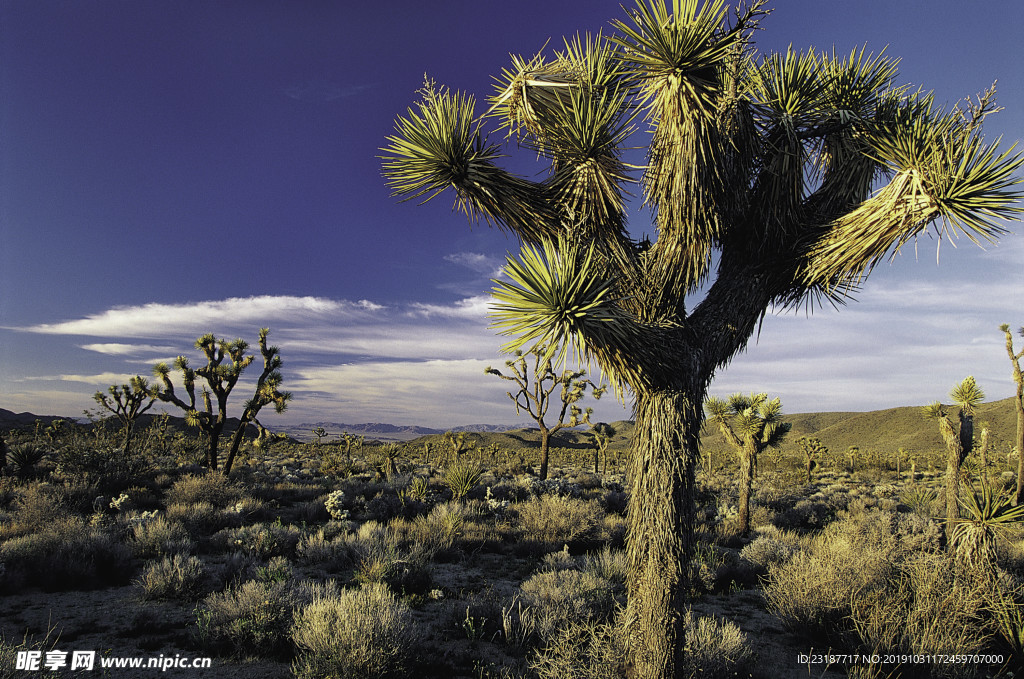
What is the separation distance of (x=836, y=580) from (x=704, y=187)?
575cm

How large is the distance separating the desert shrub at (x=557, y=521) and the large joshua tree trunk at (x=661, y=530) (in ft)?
18.9

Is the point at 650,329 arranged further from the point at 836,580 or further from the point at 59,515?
the point at 59,515

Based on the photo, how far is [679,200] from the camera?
4.14m

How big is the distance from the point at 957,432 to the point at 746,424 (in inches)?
194

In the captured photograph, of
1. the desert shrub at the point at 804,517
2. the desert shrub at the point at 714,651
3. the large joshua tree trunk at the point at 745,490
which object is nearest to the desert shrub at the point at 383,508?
the desert shrub at the point at 714,651

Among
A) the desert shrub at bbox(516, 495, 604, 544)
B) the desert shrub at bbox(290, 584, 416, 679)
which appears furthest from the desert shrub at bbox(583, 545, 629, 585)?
the desert shrub at bbox(290, 584, 416, 679)

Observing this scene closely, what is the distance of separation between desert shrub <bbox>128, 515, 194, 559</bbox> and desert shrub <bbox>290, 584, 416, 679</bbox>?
448cm

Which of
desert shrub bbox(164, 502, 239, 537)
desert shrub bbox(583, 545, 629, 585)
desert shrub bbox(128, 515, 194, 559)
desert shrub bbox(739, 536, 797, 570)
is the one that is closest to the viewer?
desert shrub bbox(583, 545, 629, 585)

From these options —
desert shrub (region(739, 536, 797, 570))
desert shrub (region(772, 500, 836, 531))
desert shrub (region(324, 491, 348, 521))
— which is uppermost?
desert shrub (region(739, 536, 797, 570))

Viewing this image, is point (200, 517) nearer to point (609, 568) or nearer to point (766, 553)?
point (609, 568)

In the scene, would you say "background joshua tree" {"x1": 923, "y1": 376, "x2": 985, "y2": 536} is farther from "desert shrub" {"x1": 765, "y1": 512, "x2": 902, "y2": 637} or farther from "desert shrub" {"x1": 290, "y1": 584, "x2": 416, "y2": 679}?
"desert shrub" {"x1": 290, "y1": 584, "x2": 416, "y2": 679}

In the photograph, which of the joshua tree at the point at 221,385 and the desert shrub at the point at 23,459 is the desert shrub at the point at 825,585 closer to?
the joshua tree at the point at 221,385

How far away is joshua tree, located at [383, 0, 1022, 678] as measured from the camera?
12.3 feet

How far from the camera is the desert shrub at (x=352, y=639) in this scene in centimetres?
437
